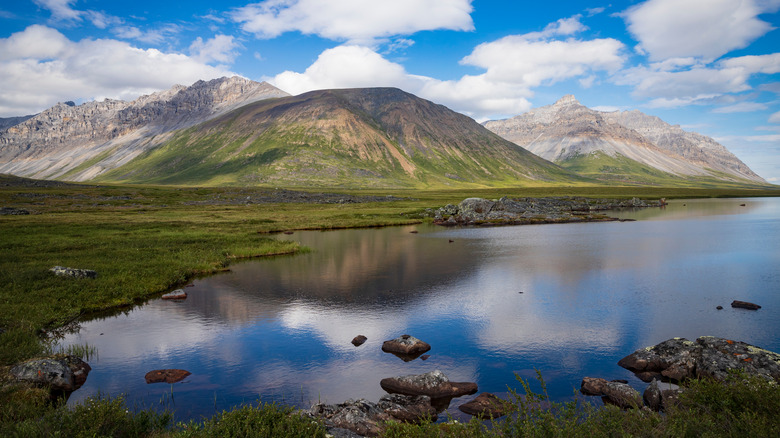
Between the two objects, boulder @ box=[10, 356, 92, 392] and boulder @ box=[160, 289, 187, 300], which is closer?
boulder @ box=[10, 356, 92, 392]

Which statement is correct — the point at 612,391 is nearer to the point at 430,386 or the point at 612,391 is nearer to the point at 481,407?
the point at 481,407

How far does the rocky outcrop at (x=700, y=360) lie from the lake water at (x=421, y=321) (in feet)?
3.94

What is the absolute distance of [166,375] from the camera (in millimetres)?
22391

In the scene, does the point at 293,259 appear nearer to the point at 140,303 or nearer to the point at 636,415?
the point at 140,303

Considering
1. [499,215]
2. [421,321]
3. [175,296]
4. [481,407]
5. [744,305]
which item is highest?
[499,215]

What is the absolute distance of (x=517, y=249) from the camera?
211 feet

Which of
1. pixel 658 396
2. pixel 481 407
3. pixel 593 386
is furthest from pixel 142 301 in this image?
pixel 658 396

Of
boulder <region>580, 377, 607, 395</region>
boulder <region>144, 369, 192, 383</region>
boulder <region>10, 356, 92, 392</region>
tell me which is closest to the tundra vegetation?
boulder <region>10, 356, 92, 392</region>

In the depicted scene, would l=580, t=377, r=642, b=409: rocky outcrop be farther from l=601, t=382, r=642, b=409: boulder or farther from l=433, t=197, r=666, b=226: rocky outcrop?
l=433, t=197, r=666, b=226: rocky outcrop

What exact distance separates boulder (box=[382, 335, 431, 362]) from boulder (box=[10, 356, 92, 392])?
53.1 ft

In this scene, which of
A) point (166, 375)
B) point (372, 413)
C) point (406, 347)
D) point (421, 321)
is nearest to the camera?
point (372, 413)

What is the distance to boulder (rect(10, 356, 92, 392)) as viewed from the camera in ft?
63.2

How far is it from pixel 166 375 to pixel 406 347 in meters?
13.2

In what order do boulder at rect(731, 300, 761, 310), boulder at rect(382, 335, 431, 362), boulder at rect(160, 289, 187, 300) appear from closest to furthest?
1. boulder at rect(382, 335, 431, 362)
2. boulder at rect(731, 300, 761, 310)
3. boulder at rect(160, 289, 187, 300)
